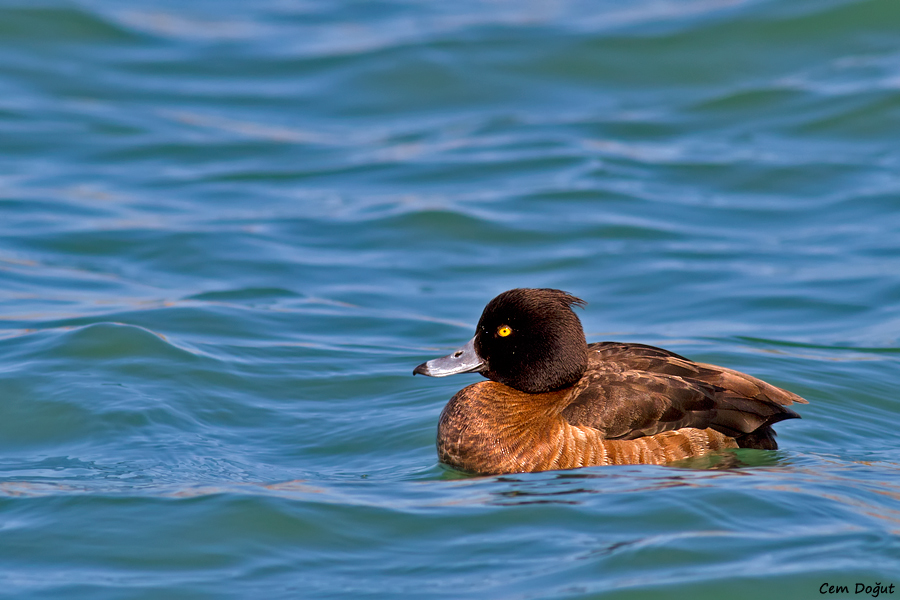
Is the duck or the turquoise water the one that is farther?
the duck

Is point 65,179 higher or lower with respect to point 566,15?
lower

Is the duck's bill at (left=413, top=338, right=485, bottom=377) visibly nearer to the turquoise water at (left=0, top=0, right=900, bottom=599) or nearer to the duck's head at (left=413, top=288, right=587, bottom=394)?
the duck's head at (left=413, top=288, right=587, bottom=394)

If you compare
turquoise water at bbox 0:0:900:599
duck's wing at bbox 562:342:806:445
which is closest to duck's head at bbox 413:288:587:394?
duck's wing at bbox 562:342:806:445

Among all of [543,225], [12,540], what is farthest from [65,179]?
[12,540]

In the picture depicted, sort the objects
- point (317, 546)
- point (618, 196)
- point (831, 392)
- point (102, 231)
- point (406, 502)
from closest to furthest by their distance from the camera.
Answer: point (317, 546), point (406, 502), point (831, 392), point (102, 231), point (618, 196)

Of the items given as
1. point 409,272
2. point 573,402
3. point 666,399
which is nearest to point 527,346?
point 573,402

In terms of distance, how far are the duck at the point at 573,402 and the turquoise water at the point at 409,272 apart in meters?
0.20

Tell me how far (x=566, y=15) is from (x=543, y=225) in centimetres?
837

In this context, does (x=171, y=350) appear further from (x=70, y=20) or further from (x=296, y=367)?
(x=70, y=20)

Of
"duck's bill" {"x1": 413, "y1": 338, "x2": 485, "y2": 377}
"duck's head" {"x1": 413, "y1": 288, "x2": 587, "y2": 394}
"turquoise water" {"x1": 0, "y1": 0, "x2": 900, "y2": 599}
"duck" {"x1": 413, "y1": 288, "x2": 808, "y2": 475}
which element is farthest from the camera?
"duck's bill" {"x1": 413, "y1": 338, "x2": 485, "y2": 377}

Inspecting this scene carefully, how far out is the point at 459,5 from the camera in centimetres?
2244

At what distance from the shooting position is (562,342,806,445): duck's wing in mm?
6875

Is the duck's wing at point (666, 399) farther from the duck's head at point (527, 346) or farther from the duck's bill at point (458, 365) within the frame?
the duck's bill at point (458, 365)

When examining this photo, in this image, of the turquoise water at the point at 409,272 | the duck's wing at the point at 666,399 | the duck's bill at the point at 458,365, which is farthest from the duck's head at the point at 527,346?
the turquoise water at the point at 409,272
